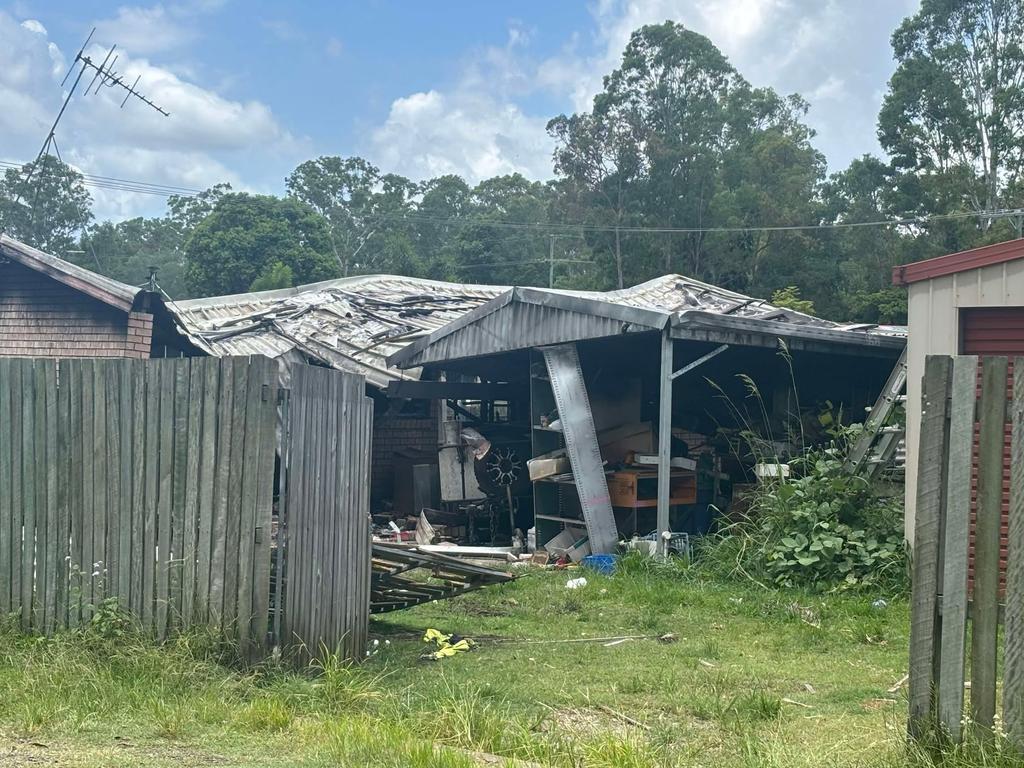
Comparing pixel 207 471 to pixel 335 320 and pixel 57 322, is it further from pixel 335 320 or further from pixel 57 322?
pixel 335 320

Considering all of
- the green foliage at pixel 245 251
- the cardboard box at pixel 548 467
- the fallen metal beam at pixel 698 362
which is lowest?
the cardboard box at pixel 548 467

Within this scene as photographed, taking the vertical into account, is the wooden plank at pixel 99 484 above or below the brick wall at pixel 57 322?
below

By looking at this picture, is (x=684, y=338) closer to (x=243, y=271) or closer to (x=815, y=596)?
(x=815, y=596)

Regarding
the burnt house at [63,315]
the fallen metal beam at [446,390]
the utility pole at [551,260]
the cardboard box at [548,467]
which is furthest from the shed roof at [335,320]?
the utility pole at [551,260]

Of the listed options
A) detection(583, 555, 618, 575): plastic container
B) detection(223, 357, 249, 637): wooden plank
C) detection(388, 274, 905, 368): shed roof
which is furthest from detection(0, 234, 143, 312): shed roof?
detection(223, 357, 249, 637): wooden plank

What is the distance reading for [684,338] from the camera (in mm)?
11828

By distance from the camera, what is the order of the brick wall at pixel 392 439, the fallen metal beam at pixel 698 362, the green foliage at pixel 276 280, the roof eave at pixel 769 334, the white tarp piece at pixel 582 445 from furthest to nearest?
the green foliage at pixel 276 280 < the brick wall at pixel 392 439 < the white tarp piece at pixel 582 445 < the fallen metal beam at pixel 698 362 < the roof eave at pixel 769 334

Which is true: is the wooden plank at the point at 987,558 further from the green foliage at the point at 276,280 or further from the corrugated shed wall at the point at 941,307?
the green foliage at the point at 276,280

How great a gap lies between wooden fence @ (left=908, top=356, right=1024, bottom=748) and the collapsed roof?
7.53 meters

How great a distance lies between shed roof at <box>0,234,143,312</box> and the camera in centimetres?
1348

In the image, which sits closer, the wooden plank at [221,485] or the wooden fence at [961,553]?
the wooden fence at [961,553]

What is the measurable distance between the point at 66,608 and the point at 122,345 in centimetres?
823

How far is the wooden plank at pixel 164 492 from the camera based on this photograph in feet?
20.0

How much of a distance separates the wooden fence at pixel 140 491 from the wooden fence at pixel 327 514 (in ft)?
0.78
